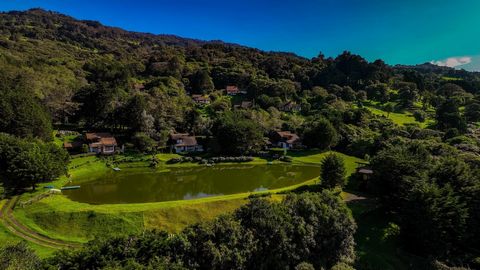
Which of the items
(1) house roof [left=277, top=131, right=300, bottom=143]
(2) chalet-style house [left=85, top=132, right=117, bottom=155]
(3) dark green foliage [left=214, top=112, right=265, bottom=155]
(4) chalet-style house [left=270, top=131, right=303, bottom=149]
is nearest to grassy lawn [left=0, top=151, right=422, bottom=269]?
(2) chalet-style house [left=85, top=132, right=117, bottom=155]

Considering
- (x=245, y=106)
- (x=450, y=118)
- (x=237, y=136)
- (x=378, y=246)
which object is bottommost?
(x=378, y=246)

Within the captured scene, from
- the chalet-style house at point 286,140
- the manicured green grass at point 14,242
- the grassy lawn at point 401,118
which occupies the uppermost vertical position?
the grassy lawn at point 401,118

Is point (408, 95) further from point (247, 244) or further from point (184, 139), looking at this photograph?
point (247, 244)

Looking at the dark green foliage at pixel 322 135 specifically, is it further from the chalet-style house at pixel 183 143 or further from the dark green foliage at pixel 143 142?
the dark green foliage at pixel 143 142

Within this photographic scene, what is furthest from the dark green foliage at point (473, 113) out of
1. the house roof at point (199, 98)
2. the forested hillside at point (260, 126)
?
the house roof at point (199, 98)

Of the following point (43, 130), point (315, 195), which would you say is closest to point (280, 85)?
point (43, 130)

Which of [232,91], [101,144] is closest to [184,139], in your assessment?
[101,144]
